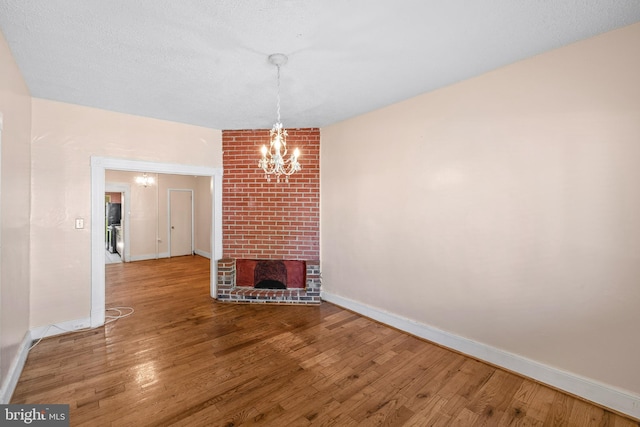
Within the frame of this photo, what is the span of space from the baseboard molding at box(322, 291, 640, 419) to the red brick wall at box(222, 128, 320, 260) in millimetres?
1484

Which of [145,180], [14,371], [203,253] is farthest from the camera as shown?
[203,253]

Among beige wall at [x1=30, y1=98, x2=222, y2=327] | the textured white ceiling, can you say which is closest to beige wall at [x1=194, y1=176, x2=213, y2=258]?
Result: beige wall at [x1=30, y1=98, x2=222, y2=327]

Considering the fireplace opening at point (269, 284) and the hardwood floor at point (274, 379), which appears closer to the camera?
the hardwood floor at point (274, 379)

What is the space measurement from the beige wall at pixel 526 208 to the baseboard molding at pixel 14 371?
316 cm

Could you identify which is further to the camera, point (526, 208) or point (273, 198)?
point (273, 198)

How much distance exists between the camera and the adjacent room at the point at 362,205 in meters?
1.73

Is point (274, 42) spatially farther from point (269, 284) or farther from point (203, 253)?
point (203, 253)

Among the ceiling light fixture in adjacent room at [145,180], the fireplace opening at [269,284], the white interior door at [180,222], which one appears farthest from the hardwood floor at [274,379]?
the ceiling light fixture in adjacent room at [145,180]

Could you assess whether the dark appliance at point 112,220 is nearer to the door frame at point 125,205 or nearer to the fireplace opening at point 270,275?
Result: the door frame at point 125,205

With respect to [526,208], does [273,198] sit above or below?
above

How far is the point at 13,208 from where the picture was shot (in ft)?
6.83

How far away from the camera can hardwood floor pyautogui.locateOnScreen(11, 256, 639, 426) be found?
175 cm

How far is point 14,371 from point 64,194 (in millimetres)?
1688

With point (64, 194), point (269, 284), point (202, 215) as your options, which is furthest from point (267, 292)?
point (202, 215)
